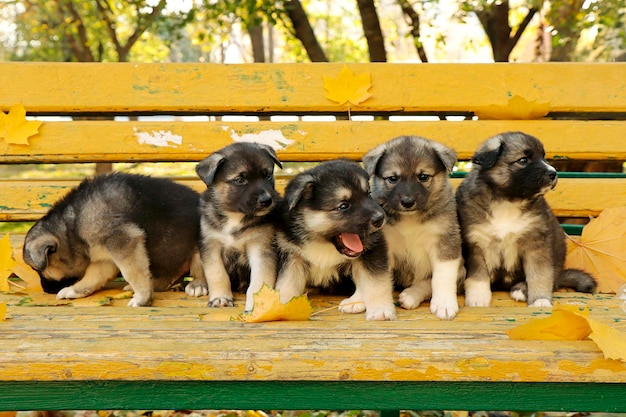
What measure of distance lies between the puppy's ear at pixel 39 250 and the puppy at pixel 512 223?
2377 millimetres

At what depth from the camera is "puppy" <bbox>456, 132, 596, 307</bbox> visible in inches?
137

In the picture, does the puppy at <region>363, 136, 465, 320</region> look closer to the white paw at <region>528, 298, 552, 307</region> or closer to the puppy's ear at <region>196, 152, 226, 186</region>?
the white paw at <region>528, 298, 552, 307</region>

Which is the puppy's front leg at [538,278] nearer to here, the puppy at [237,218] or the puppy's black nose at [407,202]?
the puppy's black nose at [407,202]

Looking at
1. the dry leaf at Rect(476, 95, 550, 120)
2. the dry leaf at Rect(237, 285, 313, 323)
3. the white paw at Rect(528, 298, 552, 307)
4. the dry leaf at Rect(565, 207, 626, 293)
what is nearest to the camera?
the dry leaf at Rect(237, 285, 313, 323)

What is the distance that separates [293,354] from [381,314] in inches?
26.6

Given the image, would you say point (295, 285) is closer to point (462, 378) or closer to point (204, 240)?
point (204, 240)

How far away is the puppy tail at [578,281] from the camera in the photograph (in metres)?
3.72

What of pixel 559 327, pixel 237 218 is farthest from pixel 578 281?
pixel 237 218

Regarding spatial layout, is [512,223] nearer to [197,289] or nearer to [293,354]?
[293,354]

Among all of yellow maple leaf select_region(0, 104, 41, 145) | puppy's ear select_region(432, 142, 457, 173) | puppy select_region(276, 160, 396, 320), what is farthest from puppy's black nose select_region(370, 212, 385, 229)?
yellow maple leaf select_region(0, 104, 41, 145)

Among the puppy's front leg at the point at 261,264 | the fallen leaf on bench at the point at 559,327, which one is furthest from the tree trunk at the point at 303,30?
the fallen leaf on bench at the point at 559,327

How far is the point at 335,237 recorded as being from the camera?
3.38m

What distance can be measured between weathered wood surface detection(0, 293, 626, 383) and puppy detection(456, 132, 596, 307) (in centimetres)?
81

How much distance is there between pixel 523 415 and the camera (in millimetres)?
4434
